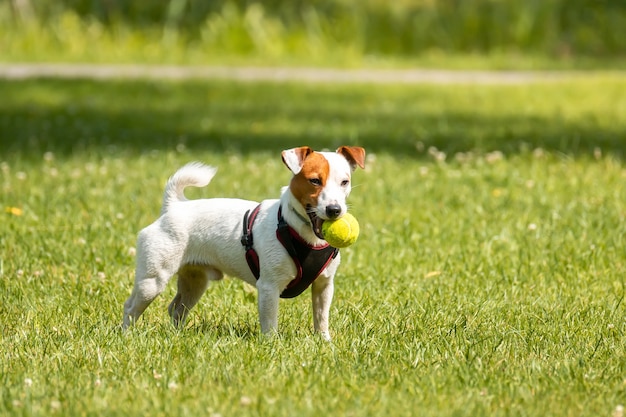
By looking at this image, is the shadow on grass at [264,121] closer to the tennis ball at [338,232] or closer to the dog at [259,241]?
the dog at [259,241]

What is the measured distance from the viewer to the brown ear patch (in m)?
4.52

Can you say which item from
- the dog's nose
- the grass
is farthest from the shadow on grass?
the dog's nose

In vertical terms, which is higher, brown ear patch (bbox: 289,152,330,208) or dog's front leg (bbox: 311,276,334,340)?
brown ear patch (bbox: 289,152,330,208)

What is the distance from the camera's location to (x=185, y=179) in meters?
5.11

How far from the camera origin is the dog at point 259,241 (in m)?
4.57

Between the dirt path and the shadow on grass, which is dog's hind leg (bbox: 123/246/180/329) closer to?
the shadow on grass

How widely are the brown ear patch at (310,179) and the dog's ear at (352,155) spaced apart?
19 cm

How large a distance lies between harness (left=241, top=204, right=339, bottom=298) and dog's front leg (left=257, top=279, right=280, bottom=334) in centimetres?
10

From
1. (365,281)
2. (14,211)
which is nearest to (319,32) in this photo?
(14,211)

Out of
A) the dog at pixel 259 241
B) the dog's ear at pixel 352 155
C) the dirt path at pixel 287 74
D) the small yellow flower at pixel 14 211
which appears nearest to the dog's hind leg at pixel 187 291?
the dog at pixel 259 241

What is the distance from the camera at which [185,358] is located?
441 centimetres

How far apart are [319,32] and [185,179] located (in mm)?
17021

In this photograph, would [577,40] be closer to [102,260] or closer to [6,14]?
[6,14]

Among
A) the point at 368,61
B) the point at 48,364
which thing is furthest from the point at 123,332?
the point at 368,61
